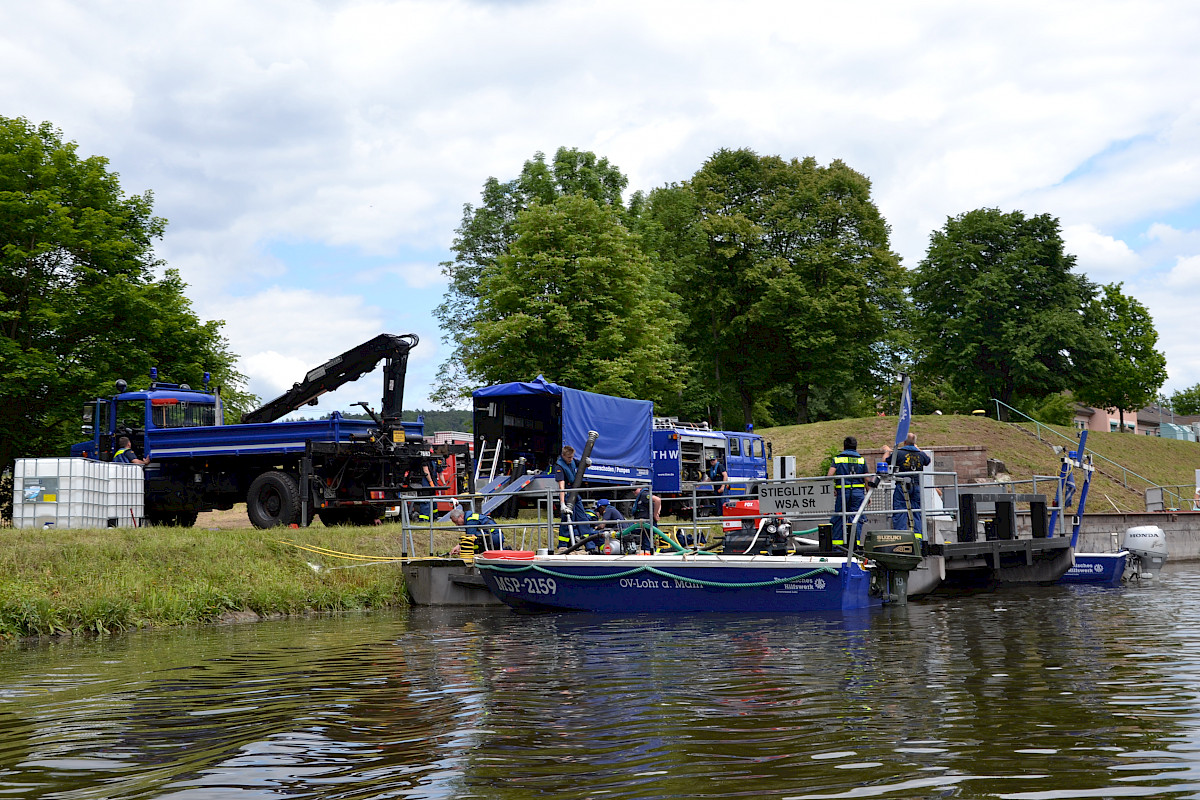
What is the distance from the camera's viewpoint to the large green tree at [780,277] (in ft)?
164

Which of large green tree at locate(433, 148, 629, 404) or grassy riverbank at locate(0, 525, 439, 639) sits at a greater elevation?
large green tree at locate(433, 148, 629, 404)

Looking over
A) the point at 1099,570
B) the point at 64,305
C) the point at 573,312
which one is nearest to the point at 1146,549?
the point at 1099,570

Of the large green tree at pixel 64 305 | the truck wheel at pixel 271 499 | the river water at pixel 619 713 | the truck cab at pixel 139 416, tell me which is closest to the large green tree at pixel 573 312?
the large green tree at pixel 64 305

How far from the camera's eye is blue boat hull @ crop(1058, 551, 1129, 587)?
814 inches

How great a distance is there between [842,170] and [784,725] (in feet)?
160

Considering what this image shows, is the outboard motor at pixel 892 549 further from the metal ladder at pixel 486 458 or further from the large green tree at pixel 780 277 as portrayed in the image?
the large green tree at pixel 780 277

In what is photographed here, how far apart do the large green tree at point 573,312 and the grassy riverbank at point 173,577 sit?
19.4m

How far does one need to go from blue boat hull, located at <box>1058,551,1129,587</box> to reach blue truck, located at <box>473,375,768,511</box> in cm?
619

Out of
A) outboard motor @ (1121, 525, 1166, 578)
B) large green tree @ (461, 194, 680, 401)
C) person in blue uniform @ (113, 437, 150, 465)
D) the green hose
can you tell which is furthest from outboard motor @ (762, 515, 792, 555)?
large green tree @ (461, 194, 680, 401)

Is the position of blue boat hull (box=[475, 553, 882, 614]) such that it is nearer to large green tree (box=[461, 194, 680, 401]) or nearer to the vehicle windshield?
the vehicle windshield

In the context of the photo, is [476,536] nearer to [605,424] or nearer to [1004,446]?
[605,424]

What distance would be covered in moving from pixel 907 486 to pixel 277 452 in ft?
37.8

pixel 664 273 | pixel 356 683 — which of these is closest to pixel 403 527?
pixel 356 683

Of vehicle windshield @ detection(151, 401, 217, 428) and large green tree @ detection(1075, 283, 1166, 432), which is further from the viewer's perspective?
large green tree @ detection(1075, 283, 1166, 432)
